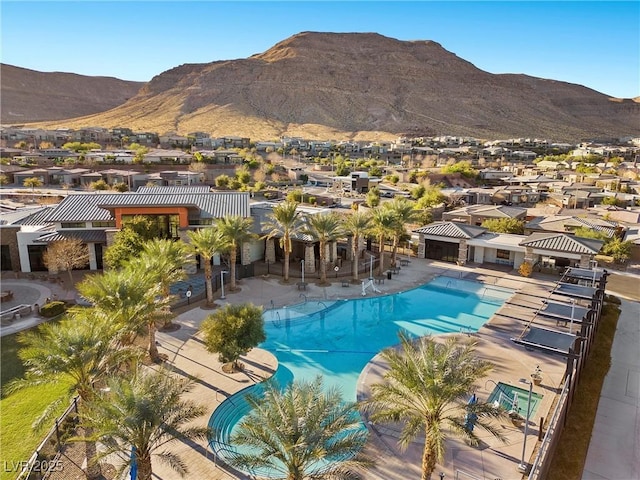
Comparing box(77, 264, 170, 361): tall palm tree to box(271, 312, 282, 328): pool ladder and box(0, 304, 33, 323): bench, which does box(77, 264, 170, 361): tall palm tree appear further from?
box(0, 304, 33, 323): bench

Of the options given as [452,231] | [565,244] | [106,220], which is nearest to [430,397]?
[565,244]

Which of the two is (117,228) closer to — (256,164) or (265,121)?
(256,164)

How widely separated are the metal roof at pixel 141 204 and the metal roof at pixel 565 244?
20.8 m

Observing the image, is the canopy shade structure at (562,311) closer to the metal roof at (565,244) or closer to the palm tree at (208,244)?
the metal roof at (565,244)

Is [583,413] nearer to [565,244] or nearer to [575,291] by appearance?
[575,291]

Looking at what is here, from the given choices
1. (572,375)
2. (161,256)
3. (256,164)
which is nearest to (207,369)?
(161,256)

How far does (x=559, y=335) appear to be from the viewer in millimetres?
17203

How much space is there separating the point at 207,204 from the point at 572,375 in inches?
983

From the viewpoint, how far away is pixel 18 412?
14867mm

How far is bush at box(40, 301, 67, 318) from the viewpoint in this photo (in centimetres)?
2233

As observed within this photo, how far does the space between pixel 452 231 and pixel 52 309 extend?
27268 millimetres

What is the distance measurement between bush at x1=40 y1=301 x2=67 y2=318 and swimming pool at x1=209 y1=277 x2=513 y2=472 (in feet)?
35.2

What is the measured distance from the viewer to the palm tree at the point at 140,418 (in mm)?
9672

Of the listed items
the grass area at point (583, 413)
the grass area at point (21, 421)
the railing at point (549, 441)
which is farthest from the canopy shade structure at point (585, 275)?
the grass area at point (21, 421)
